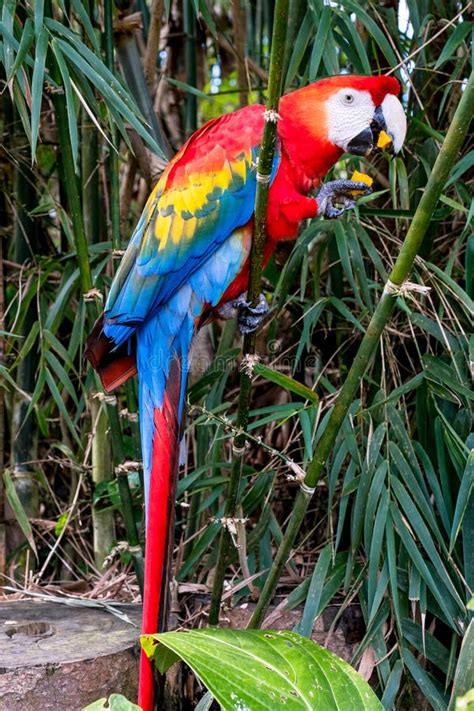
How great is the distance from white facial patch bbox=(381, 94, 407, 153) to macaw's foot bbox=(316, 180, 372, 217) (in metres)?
0.11

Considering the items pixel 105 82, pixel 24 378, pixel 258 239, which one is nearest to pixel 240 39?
pixel 105 82

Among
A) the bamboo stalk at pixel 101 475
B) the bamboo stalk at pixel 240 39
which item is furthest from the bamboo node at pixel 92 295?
the bamboo stalk at pixel 240 39

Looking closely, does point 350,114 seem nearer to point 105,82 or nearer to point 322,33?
point 322,33

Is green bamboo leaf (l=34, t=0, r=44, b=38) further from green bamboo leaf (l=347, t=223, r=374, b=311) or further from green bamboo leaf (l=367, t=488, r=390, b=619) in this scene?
green bamboo leaf (l=367, t=488, r=390, b=619)

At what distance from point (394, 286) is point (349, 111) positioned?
373mm

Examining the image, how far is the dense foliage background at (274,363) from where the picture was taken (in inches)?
50.2

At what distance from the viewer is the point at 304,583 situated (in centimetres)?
138

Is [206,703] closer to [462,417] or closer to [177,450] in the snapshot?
[177,450]

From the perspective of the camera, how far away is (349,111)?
116cm

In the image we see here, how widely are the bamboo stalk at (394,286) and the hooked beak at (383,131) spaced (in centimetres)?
27

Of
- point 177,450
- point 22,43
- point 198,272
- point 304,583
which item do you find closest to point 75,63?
point 22,43

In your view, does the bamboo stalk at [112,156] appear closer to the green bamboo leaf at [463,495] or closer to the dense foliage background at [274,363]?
the dense foliage background at [274,363]

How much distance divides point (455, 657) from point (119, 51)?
1181mm

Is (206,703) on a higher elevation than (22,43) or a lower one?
lower
